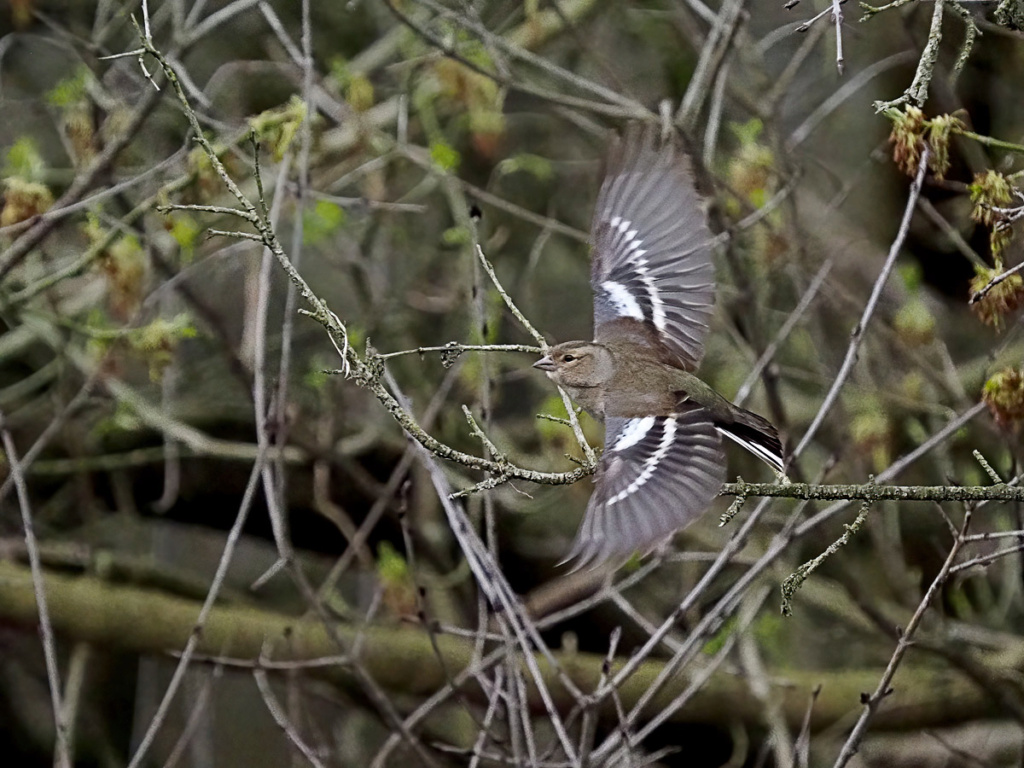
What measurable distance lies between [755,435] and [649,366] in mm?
418

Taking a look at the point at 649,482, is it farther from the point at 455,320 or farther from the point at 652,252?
the point at 455,320

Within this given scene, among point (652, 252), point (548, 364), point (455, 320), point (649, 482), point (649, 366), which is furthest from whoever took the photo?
point (455, 320)

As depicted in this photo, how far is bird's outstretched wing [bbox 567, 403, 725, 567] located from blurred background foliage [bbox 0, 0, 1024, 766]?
1.04 metres

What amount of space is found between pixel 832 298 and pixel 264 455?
8.52 ft

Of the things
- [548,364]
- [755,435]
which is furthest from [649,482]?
[548,364]

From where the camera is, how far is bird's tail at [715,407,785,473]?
294 centimetres

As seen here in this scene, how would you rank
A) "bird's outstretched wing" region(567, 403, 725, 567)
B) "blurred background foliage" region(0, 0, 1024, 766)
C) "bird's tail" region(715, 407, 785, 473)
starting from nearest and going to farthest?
"bird's outstretched wing" region(567, 403, 725, 567) → "bird's tail" region(715, 407, 785, 473) → "blurred background foliage" region(0, 0, 1024, 766)

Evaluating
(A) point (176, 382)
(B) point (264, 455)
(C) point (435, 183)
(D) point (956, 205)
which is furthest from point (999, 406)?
(A) point (176, 382)

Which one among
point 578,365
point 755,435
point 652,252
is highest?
point 652,252

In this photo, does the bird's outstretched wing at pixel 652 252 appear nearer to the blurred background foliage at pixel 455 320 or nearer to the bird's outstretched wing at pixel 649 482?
the blurred background foliage at pixel 455 320

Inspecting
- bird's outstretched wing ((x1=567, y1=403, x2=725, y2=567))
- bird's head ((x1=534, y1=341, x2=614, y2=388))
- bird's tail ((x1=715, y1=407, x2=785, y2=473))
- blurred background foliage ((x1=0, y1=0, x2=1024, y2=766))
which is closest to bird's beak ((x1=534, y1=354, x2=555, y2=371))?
bird's head ((x1=534, y1=341, x2=614, y2=388))

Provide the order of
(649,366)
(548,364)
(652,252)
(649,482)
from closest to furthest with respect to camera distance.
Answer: (649,482) < (548,364) < (649,366) < (652,252)

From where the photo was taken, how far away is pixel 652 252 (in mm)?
3709

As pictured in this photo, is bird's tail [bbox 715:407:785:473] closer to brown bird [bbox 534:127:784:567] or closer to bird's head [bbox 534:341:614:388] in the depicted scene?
brown bird [bbox 534:127:784:567]
